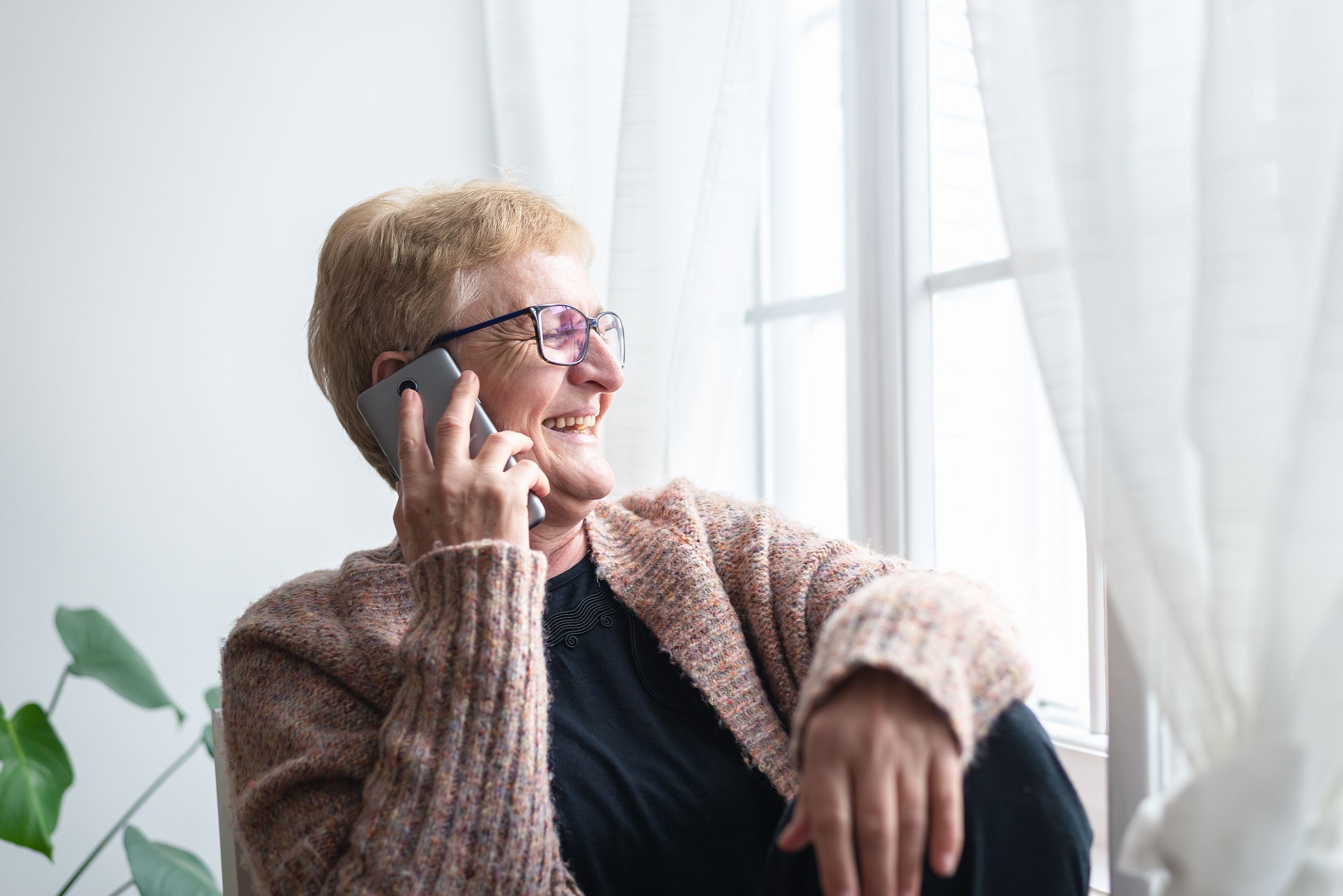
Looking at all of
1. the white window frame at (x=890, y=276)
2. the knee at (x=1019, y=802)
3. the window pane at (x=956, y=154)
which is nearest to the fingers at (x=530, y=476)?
the knee at (x=1019, y=802)

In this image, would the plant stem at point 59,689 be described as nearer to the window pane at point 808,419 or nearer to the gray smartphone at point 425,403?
the gray smartphone at point 425,403

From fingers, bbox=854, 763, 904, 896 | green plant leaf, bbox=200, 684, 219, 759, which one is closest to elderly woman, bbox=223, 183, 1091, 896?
fingers, bbox=854, 763, 904, 896

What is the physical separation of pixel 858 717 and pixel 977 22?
2.61 ft

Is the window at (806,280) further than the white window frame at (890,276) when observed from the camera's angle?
Yes

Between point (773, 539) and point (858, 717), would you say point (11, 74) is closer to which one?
point (773, 539)

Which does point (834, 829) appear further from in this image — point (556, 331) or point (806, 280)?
point (806, 280)

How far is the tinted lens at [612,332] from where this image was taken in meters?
1.30

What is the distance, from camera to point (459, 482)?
1062 mm

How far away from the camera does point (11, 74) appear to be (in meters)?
1.62

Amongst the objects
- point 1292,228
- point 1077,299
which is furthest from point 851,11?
point 1292,228

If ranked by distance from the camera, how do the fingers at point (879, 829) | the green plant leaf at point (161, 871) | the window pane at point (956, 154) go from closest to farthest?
1. the fingers at point (879, 829)
2. the green plant leaf at point (161, 871)
3. the window pane at point (956, 154)

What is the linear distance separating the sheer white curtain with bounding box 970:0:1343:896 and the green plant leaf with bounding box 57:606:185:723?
4.42 ft

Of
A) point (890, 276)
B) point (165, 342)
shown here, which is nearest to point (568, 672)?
point (890, 276)

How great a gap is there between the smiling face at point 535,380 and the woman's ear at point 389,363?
0.07 m
